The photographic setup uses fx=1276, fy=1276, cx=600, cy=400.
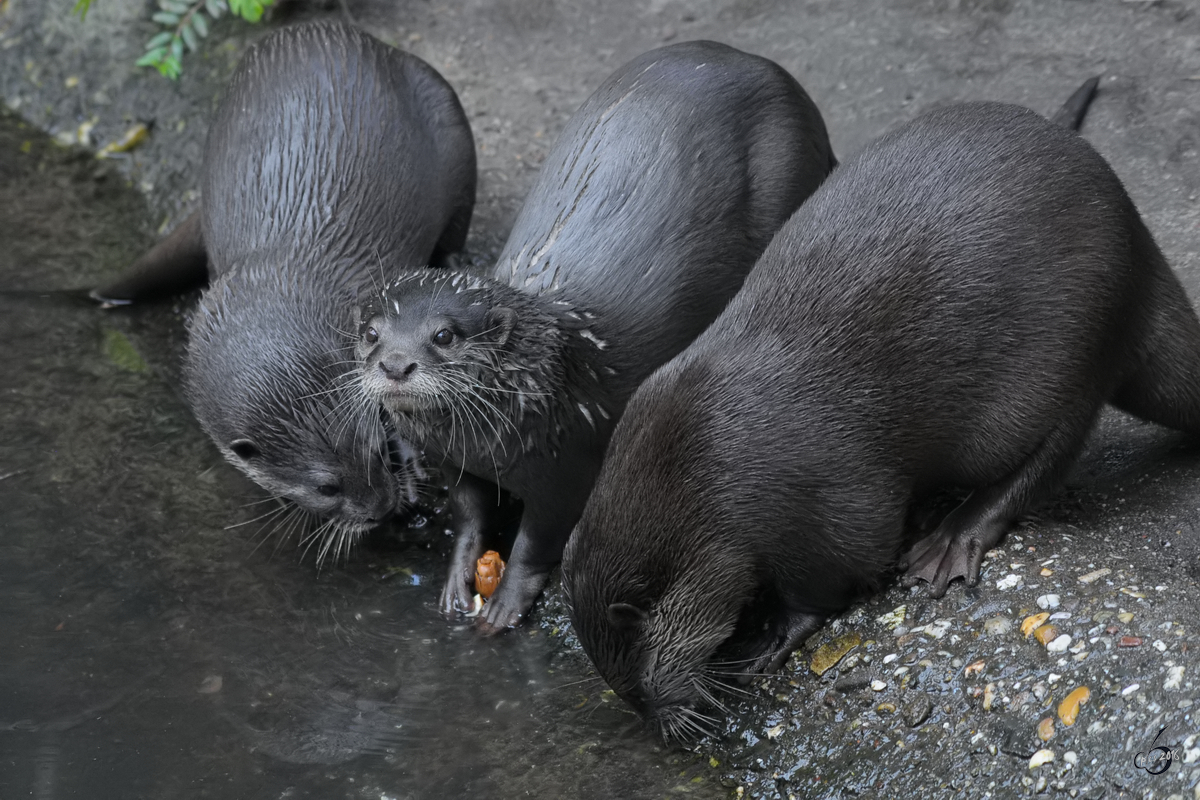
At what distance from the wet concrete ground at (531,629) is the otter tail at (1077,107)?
12 cm

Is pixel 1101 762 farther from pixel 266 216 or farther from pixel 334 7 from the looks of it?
pixel 334 7

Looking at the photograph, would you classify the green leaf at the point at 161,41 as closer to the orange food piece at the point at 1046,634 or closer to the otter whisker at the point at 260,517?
the otter whisker at the point at 260,517

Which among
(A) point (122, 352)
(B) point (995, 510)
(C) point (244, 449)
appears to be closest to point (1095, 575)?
(B) point (995, 510)

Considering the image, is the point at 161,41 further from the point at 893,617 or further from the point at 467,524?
the point at 893,617

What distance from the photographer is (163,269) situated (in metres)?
4.50

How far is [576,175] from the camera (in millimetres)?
3502

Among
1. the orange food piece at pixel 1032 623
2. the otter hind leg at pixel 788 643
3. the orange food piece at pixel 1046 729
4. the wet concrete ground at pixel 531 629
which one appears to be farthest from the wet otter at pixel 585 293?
the orange food piece at pixel 1046 729

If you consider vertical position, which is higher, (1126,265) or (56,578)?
(1126,265)

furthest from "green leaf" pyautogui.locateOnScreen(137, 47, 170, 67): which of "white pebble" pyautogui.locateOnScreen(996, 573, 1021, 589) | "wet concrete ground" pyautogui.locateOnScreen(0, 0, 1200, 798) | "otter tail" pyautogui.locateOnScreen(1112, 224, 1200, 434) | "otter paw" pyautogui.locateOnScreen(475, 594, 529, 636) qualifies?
"white pebble" pyautogui.locateOnScreen(996, 573, 1021, 589)

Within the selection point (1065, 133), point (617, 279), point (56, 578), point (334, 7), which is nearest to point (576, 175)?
point (617, 279)

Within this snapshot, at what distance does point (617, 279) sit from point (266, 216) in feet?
4.09

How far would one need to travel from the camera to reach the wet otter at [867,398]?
2635 mm

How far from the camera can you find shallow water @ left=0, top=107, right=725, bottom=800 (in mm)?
2639

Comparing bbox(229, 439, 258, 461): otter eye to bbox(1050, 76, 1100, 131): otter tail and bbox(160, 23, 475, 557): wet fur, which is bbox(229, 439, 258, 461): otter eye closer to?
bbox(160, 23, 475, 557): wet fur
